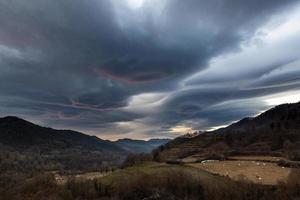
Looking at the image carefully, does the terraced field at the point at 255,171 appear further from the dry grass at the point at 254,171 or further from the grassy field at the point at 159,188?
the grassy field at the point at 159,188

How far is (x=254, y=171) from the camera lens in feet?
136

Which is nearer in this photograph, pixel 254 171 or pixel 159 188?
pixel 159 188

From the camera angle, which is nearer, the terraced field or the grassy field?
the grassy field

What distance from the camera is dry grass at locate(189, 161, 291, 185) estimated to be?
119 feet

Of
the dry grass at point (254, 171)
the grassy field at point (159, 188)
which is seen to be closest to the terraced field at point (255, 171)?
the dry grass at point (254, 171)

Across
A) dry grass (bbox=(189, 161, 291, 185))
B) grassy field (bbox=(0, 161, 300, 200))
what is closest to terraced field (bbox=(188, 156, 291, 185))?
dry grass (bbox=(189, 161, 291, 185))

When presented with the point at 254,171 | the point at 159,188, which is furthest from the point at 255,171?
the point at 159,188

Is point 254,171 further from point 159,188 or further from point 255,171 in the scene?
point 159,188

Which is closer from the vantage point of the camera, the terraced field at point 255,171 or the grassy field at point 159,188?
the grassy field at point 159,188

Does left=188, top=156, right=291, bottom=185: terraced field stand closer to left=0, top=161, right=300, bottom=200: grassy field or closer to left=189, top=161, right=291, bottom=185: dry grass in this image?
left=189, top=161, right=291, bottom=185: dry grass

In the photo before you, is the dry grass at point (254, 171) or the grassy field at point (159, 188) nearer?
the grassy field at point (159, 188)

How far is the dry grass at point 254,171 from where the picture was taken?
36312 mm

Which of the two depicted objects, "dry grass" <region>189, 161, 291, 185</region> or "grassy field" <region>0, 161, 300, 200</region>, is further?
"dry grass" <region>189, 161, 291, 185</region>

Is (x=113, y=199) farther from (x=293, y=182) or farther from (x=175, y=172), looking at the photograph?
(x=293, y=182)
